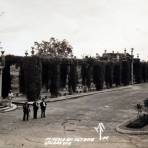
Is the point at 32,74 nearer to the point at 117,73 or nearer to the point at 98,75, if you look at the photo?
the point at 98,75

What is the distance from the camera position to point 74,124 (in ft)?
99.6

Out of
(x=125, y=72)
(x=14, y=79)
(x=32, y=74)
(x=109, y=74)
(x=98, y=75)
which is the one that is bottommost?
(x=14, y=79)

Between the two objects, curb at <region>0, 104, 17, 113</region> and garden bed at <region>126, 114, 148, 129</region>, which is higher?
curb at <region>0, 104, 17, 113</region>

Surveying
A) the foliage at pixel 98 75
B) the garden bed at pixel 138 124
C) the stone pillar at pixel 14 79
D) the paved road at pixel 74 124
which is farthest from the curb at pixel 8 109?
the foliage at pixel 98 75

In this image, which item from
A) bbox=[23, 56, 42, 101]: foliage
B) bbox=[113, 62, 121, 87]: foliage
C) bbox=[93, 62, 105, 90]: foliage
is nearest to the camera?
bbox=[23, 56, 42, 101]: foliage

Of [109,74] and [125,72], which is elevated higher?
[125,72]

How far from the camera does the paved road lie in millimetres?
23359

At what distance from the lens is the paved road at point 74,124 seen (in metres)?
23.4

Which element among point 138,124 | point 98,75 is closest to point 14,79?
point 98,75

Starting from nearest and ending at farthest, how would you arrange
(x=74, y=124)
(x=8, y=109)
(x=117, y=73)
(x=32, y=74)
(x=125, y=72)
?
1. (x=74, y=124)
2. (x=8, y=109)
3. (x=32, y=74)
4. (x=117, y=73)
5. (x=125, y=72)

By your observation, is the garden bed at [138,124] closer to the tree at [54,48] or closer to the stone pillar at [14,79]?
the stone pillar at [14,79]

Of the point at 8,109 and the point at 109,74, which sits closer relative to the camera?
the point at 8,109

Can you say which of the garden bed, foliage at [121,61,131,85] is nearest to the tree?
foliage at [121,61,131,85]

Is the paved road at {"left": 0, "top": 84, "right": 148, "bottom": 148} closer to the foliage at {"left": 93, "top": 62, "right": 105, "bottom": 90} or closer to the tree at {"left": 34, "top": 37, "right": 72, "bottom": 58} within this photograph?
the foliage at {"left": 93, "top": 62, "right": 105, "bottom": 90}
